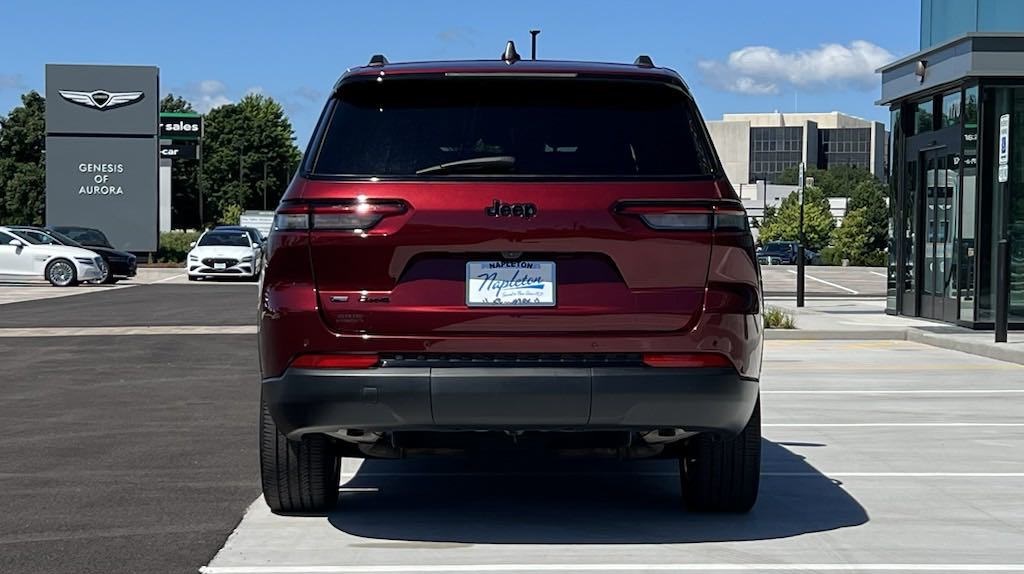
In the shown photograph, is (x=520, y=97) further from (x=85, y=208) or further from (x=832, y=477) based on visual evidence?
(x=85, y=208)

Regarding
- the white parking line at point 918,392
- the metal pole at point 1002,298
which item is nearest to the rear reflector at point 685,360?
the white parking line at point 918,392

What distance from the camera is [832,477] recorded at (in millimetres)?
7984

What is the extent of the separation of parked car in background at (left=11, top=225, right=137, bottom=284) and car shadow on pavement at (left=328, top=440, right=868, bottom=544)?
29.7m

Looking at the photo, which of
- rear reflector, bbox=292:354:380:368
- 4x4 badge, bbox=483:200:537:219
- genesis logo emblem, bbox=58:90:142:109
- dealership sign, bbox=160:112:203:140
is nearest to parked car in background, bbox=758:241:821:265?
genesis logo emblem, bbox=58:90:142:109

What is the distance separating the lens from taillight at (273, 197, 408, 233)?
579 cm

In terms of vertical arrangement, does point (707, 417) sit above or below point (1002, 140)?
below

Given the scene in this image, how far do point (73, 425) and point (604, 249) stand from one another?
5.46 m

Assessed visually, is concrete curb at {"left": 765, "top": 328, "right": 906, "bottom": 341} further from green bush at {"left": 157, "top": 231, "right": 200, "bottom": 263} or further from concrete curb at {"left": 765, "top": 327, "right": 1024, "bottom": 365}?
green bush at {"left": 157, "top": 231, "right": 200, "bottom": 263}

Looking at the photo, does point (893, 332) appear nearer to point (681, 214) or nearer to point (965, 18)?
point (965, 18)

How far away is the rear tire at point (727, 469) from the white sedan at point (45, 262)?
1202 inches

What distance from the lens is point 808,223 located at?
452 feet

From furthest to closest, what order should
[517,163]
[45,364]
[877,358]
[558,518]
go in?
[877,358] < [45,364] < [558,518] < [517,163]

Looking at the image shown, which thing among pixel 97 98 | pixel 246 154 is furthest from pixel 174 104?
pixel 97 98

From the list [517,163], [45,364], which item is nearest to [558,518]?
[517,163]
